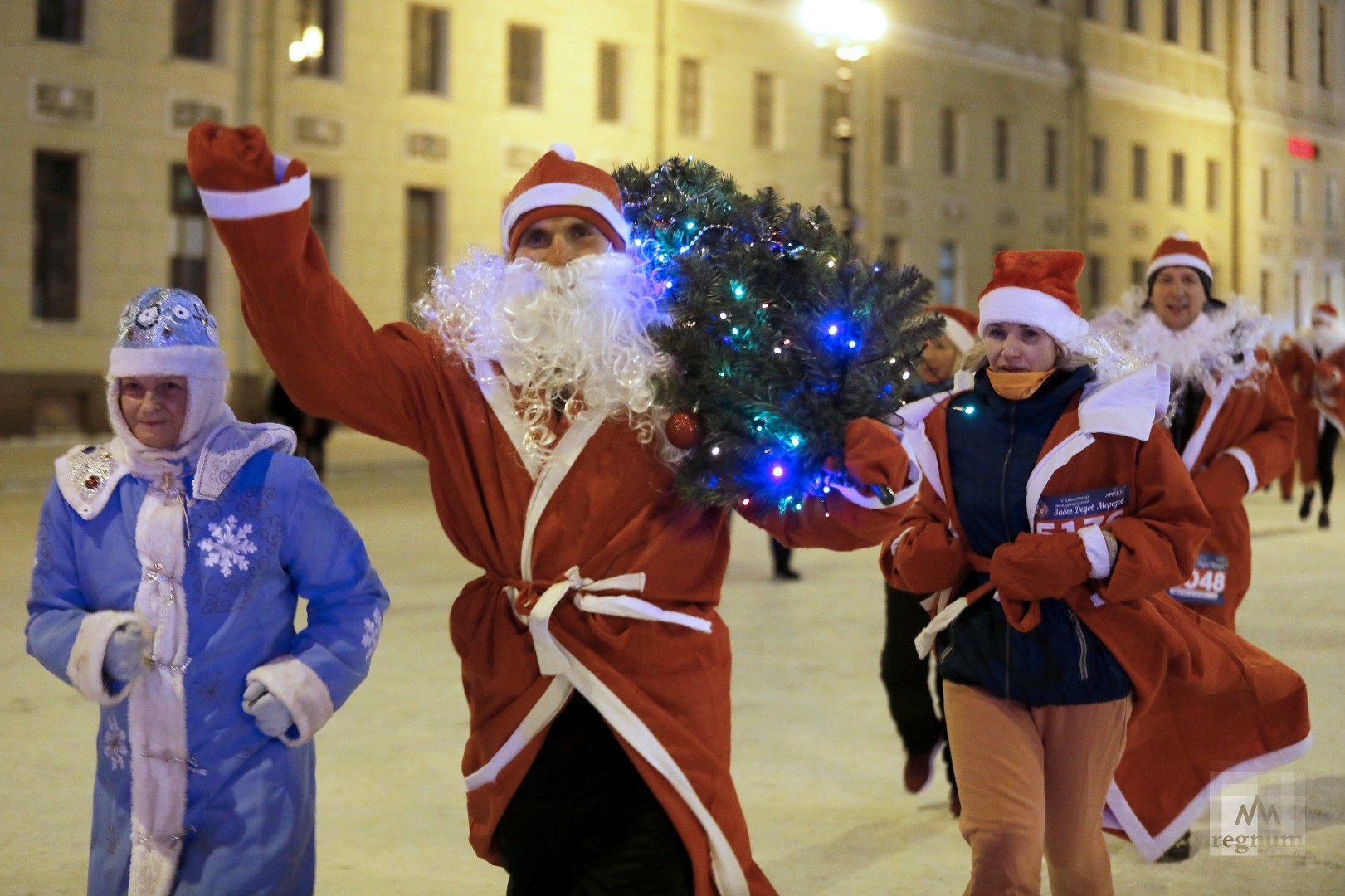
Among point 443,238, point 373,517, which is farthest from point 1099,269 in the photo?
point 373,517

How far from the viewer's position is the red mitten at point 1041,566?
4031 millimetres

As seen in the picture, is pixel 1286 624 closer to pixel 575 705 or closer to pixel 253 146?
pixel 575 705

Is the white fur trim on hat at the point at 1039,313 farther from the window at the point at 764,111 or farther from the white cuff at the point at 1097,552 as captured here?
the window at the point at 764,111

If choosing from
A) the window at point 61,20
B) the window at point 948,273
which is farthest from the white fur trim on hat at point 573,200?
the window at point 948,273

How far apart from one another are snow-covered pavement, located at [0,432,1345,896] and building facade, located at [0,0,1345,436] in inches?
261

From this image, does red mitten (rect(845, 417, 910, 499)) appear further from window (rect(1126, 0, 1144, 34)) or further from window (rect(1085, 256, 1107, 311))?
window (rect(1126, 0, 1144, 34))

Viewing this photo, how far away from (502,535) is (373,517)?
1324 centimetres

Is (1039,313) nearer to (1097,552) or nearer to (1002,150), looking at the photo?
(1097,552)

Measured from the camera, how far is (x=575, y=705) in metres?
3.44

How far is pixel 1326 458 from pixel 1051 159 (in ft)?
84.7

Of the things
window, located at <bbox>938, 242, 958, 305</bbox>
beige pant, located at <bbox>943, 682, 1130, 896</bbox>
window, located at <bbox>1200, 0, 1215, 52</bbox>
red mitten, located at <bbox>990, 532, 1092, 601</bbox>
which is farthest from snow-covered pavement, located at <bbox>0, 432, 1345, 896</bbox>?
window, located at <bbox>1200, 0, 1215, 52</bbox>

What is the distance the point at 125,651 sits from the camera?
3.35 meters

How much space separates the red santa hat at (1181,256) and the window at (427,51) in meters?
23.1

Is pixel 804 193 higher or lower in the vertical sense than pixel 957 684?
higher
